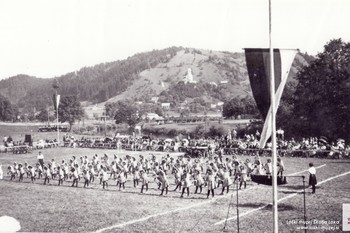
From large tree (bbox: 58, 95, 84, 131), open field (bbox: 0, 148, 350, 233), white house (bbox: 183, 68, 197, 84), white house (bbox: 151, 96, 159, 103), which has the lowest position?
open field (bbox: 0, 148, 350, 233)

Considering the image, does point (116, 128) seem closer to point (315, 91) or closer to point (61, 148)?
point (61, 148)

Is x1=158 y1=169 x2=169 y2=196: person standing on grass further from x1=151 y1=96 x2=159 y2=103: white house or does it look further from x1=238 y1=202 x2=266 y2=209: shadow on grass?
x1=151 y1=96 x2=159 y2=103: white house

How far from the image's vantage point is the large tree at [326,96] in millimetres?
37750

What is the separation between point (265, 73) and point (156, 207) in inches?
376

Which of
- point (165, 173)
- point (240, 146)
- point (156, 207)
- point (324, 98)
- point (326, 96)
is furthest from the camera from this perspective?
point (324, 98)

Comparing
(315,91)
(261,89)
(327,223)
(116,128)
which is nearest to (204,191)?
(327,223)

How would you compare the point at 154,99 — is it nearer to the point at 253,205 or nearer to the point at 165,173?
the point at 165,173

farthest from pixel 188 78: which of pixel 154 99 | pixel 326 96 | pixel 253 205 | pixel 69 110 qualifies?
pixel 253 205

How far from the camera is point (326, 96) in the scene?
39.4 metres

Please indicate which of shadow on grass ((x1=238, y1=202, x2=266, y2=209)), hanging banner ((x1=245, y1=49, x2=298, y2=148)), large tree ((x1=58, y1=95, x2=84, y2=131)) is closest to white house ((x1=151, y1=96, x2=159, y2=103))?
large tree ((x1=58, y1=95, x2=84, y2=131))

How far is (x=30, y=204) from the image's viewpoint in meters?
19.7

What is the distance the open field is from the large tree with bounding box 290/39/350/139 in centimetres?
1485

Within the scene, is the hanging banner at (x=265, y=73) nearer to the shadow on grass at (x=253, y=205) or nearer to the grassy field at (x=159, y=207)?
the grassy field at (x=159, y=207)

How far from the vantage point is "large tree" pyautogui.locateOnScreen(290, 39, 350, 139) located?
124ft
